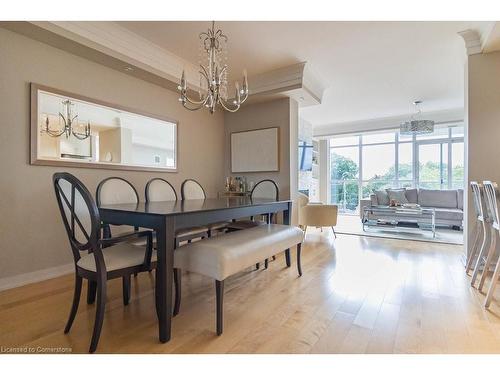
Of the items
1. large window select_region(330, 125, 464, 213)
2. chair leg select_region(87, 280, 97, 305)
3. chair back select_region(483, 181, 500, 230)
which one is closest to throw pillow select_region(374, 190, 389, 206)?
large window select_region(330, 125, 464, 213)

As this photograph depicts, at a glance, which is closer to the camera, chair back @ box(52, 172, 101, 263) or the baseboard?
chair back @ box(52, 172, 101, 263)

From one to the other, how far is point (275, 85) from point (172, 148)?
5.69 ft

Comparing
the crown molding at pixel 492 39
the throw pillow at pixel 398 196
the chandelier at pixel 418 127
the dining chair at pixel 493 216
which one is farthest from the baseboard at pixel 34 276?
the throw pillow at pixel 398 196

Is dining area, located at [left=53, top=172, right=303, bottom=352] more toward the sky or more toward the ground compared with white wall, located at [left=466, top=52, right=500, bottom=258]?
more toward the ground

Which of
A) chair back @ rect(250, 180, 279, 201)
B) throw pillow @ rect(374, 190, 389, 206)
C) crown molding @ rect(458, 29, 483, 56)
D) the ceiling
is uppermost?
the ceiling

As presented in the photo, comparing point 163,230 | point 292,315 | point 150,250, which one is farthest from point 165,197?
point 292,315

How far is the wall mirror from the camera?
2.43 meters

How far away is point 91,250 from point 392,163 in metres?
7.38

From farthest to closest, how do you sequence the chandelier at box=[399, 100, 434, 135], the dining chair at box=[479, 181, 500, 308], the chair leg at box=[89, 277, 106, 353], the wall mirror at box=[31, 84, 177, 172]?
the chandelier at box=[399, 100, 434, 135] < the wall mirror at box=[31, 84, 177, 172] < the dining chair at box=[479, 181, 500, 308] < the chair leg at box=[89, 277, 106, 353]

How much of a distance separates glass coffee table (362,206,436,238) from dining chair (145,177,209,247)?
355 centimetres

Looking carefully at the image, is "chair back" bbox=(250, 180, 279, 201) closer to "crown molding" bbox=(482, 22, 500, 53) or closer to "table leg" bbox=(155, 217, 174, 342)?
"table leg" bbox=(155, 217, 174, 342)

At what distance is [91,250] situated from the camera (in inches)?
57.8

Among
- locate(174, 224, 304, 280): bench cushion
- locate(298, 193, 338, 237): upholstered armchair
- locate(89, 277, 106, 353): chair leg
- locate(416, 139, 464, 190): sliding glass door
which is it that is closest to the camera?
locate(89, 277, 106, 353): chair leg
